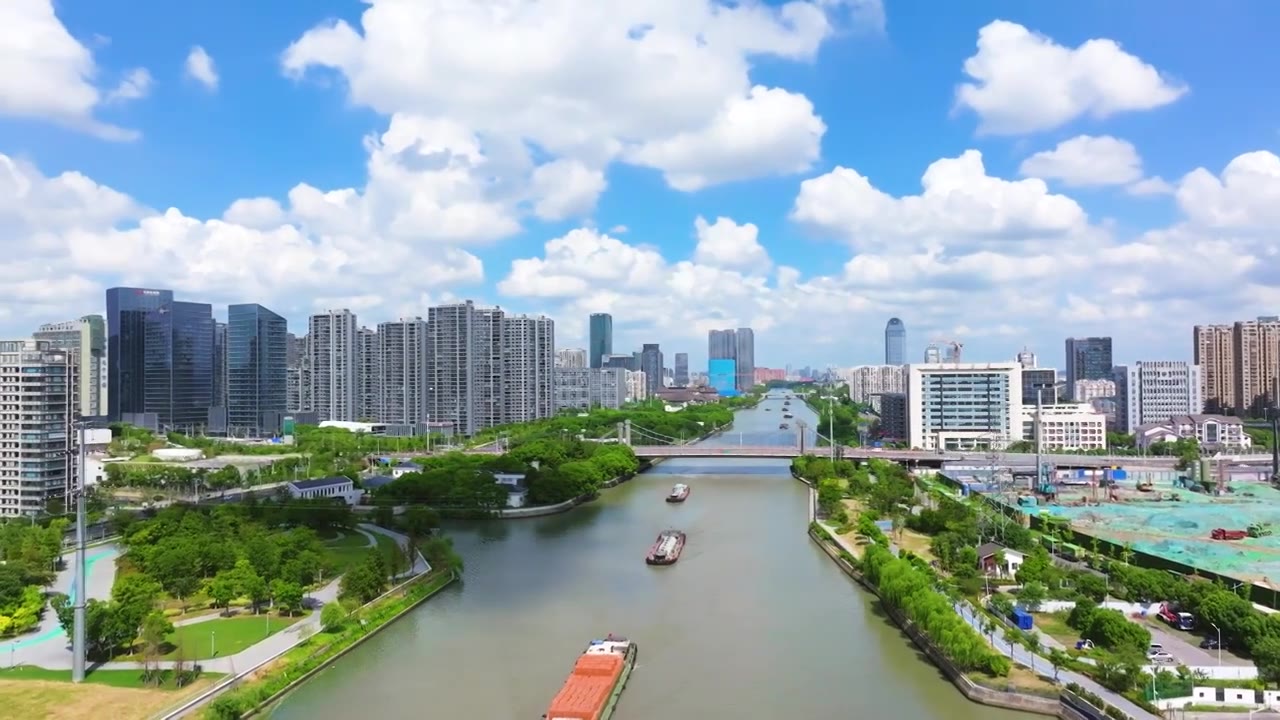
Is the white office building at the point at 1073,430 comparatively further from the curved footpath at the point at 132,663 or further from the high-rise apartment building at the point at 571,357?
the high-rise apartment building at the point at 571,357

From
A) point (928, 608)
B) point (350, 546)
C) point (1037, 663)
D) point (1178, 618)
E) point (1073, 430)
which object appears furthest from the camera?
point (1073, 430)

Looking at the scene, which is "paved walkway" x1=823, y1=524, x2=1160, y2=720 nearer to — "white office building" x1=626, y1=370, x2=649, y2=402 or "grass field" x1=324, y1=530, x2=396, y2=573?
"grass field" x1=324, y1=530, x2=396, y2=573

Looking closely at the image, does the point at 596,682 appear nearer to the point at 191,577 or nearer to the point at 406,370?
the point at 191,577

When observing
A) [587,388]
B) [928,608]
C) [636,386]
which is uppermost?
[587,388]

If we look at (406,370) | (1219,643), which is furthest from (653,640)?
(406,370)

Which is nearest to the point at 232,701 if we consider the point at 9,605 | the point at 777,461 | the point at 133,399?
the point at 9,605
